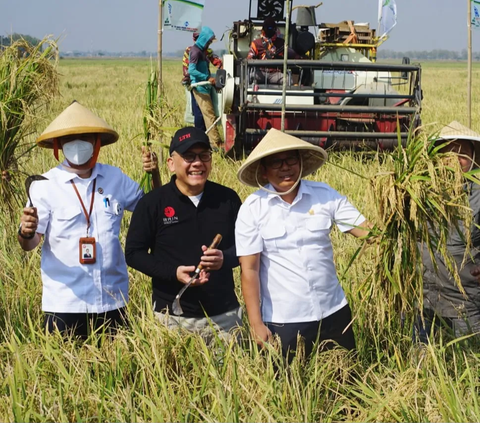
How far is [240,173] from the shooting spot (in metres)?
3.22

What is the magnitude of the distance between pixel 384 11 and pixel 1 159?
22.7ft

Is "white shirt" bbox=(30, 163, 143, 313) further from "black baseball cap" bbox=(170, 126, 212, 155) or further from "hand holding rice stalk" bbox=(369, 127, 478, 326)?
"hand holding rice stalk" bbox=(369, 127, 478, 326)

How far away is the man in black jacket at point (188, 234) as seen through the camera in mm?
3230

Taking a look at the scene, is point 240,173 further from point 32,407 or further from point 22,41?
point 22,41

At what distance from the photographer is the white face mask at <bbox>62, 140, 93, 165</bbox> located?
3.37 meters

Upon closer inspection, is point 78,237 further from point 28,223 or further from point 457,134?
point 457,134

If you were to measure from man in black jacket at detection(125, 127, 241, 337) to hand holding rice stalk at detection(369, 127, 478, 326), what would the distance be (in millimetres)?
690

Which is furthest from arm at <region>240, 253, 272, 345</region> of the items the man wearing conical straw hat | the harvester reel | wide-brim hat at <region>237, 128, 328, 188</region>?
the harvester reel

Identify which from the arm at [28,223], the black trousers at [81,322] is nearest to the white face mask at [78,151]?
the arm at [28,223]

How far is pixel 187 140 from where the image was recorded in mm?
3240

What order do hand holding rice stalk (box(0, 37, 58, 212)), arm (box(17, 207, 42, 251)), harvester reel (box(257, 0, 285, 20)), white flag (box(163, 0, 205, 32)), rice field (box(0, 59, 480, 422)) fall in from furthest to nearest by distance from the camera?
harvester reel (box(257, 0, 285, 20)) < white flag (box(163, 0, 205, 32)) < hand holding rice stalk (box(0, 37, 58, 212)) < arm (box(17, 207, 42, 251)) < rice field (box(0, 59, 480, 422))

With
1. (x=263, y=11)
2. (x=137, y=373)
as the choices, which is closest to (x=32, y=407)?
(x=137, y=373)

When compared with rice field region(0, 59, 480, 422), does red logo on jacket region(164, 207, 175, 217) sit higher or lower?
higher

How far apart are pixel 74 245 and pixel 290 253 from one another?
1.03m
